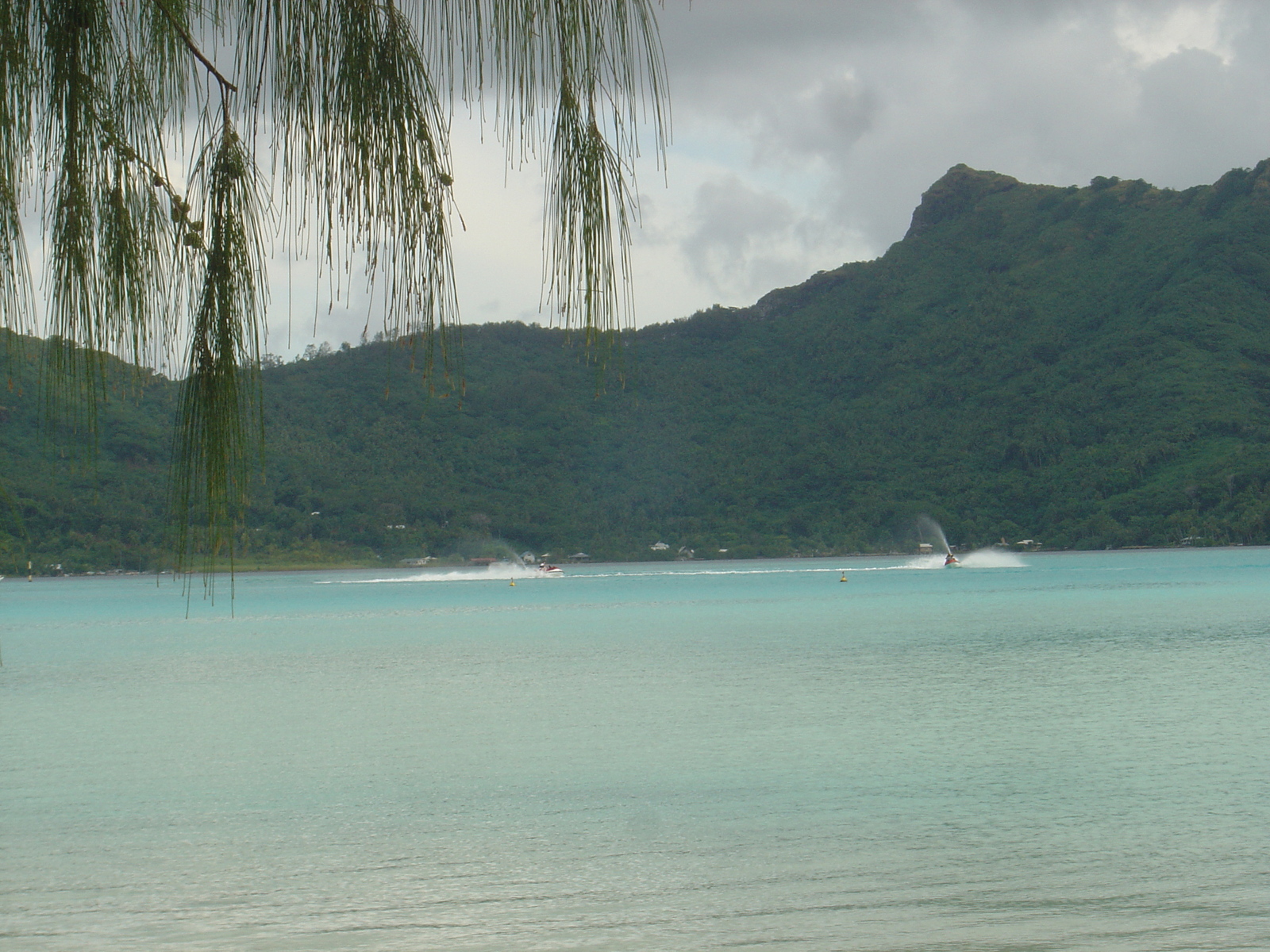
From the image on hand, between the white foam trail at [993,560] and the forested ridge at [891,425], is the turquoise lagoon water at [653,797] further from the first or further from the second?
the white foam trail at [993,560]

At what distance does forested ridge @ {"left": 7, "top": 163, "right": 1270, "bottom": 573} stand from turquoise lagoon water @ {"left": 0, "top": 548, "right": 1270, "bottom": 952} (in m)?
55.9

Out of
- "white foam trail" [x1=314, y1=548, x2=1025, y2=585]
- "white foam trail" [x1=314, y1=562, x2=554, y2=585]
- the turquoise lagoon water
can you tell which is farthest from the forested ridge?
the turquoise lagoon water

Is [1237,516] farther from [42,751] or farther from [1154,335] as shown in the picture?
[42,751]

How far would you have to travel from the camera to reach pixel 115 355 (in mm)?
2514

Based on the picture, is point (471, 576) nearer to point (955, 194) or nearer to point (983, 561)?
point (983, 561)

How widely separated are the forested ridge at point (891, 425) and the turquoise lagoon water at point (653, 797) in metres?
55.9

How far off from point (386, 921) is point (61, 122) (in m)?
8.60

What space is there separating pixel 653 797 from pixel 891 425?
99.7 metres

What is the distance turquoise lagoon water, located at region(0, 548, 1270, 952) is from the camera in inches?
378

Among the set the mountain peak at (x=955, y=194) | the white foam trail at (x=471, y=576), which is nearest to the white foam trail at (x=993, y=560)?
the white foam trail at (x=471, y=576)

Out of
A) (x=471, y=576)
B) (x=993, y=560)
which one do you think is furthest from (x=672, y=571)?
(x=993, y=560)

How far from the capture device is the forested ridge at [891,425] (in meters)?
93.1

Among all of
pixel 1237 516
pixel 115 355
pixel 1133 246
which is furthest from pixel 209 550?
pixel 1133 246

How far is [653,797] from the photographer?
14570 millimetres
